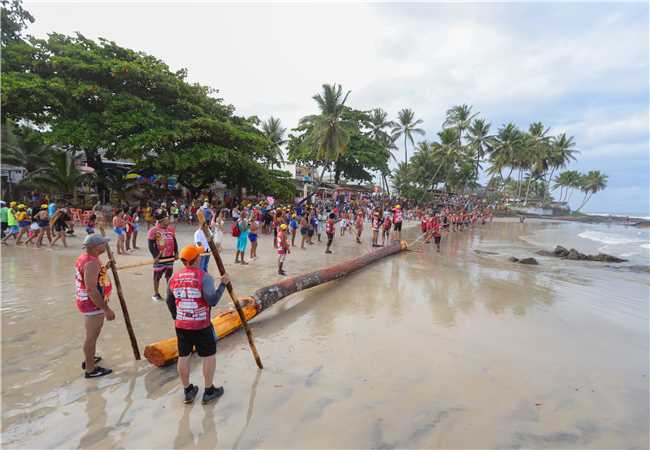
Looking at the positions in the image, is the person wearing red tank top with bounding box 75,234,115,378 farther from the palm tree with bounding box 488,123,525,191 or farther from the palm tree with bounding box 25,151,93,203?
the palm tree with bounding box 488,123,525,191

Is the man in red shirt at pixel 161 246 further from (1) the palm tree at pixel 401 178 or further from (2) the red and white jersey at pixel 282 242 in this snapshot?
(1) the palm tree at pixel 401 178

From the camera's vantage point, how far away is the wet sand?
10.4ft

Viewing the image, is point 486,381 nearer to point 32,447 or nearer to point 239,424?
point 239,424

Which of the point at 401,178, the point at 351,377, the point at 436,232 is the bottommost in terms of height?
the point at 351,377

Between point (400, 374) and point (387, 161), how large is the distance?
42.0 m

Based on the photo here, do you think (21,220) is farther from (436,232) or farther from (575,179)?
(575,179)

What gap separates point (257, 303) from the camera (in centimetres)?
587

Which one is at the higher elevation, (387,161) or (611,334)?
(387,161)

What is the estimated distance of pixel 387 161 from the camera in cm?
4450

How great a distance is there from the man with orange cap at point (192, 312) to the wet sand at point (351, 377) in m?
0.29

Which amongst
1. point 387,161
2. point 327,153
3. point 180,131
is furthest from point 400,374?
point 387,161

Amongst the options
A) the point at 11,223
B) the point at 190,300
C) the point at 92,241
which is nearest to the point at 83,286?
the point at 92,241

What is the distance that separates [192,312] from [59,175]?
798 inches

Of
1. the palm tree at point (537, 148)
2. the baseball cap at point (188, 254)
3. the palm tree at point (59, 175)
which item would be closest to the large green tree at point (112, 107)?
the palm tree at point (59, 175)
